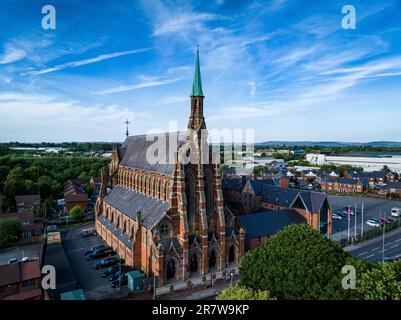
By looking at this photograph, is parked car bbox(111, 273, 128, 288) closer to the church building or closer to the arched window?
the church building

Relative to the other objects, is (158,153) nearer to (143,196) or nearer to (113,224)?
(143,196)

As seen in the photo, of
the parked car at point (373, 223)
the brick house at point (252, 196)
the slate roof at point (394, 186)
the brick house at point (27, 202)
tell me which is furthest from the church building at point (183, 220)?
the slate roof at point (394, 186)

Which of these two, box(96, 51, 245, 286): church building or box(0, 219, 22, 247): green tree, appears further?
box(0, 219, 22, 247): green tree

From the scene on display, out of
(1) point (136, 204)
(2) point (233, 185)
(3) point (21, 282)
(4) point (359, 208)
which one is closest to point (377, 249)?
(4) point (359, 208)

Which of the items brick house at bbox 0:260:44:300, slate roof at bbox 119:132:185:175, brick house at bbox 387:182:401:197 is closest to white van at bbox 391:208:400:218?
brick house at bbox 387:182:401:197

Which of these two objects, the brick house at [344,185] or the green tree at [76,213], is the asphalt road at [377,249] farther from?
the green tree at [76,213]
